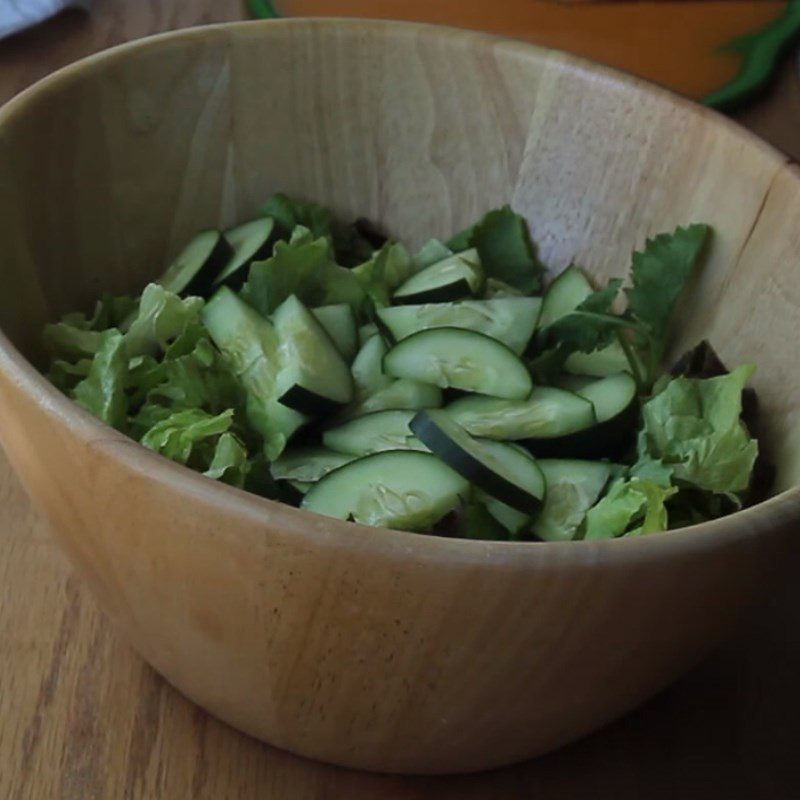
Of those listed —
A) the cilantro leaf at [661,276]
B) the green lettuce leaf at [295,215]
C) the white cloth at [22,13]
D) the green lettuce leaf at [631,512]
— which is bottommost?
the white cloth at [22,13]

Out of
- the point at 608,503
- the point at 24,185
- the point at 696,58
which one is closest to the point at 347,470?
the point at 608,503

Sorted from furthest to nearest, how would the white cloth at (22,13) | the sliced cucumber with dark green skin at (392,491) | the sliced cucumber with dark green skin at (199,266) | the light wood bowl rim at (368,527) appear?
the white cloth at (22,13)
the sliced cucumber with dark green skin at (199,266)
the sliced cucumber with dark green skin at (392,491)
the light wood bowl rim at (368,527)

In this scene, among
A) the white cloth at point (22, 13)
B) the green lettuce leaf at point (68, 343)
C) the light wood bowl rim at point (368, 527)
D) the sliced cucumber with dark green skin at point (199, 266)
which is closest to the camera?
the light wood bowl rim at point (368, 527)

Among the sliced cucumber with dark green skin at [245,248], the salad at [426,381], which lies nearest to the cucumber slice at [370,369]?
the salad at [426,381]

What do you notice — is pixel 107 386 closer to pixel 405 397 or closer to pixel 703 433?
pixel 405 397

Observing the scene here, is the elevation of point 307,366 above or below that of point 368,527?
below

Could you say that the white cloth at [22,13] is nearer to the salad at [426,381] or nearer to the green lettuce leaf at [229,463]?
the salad at [426,381]

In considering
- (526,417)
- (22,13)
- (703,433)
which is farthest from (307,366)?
(22,13)
